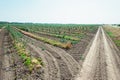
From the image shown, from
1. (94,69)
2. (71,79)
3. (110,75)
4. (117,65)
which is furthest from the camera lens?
(117,65)

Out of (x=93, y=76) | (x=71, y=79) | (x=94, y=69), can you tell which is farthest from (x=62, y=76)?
(x=94, y=69)

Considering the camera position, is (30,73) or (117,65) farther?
(117,65)

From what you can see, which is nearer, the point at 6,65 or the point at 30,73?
the point at 30,73

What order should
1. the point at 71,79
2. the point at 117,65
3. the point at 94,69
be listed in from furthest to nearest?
the point at 117,65
the point at 94,69
the point at 71,79

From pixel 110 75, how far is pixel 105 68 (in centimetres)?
232

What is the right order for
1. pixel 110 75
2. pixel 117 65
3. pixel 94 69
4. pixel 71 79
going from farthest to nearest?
pixel 117 65, pixel 94 69, pixel 110 75, pixel 71 79

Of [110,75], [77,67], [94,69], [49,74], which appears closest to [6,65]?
[49,74]

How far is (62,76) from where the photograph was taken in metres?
15.4

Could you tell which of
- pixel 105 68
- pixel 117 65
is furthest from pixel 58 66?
pixel 117 65

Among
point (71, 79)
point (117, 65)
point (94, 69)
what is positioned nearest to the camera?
point (71, 79)

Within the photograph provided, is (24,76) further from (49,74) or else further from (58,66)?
(58,66)

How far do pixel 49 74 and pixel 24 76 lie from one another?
5.82 feet

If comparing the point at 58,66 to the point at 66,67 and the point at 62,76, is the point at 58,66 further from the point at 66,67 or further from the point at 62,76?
the point at 62,76

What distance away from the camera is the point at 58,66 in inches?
725
